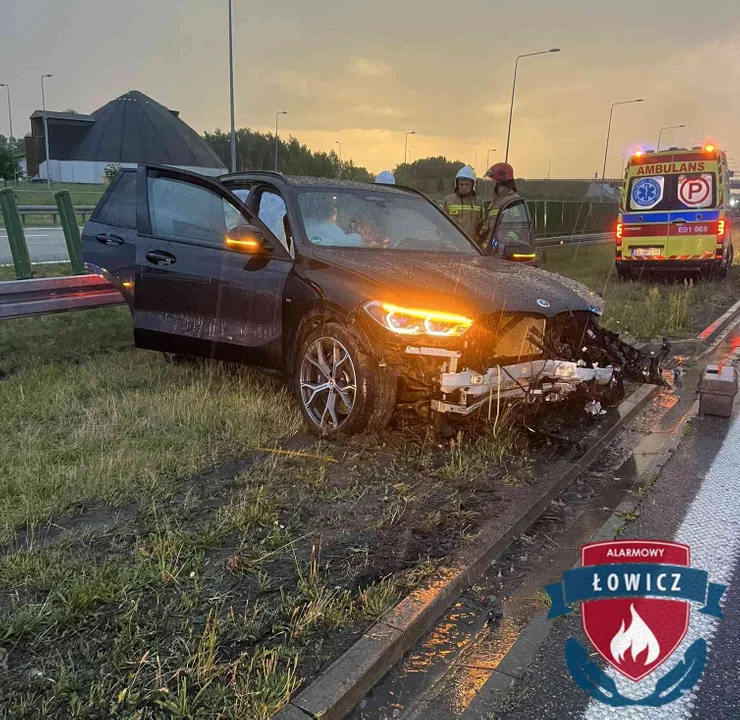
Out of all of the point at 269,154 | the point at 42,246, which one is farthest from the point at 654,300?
the point at 269,154

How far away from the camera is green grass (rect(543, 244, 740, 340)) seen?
28.5ft

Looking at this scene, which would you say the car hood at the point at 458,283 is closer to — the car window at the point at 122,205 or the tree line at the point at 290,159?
the car window at the point at 122,205

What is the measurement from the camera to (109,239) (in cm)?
555

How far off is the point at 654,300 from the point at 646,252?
309 centimetres

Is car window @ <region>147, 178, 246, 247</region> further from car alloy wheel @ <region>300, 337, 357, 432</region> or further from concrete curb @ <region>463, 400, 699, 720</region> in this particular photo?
concrete curb @ <region>463, 400, 699, 720</region>

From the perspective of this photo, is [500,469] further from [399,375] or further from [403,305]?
[403,305]

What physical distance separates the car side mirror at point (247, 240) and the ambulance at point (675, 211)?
34.8 feet

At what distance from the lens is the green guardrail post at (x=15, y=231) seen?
8.05 metres

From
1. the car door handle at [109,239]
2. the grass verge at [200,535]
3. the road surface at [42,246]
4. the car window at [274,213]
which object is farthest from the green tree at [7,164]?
the grass verge at [200,535]

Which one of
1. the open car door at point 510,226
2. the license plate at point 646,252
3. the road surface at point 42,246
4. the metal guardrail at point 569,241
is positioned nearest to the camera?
the open car door at point 510,226

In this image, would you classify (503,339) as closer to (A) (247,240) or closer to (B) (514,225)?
(A) (247,240)

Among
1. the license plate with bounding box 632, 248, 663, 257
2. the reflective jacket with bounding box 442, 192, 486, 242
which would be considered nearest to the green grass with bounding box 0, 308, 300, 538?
the reflective jacket with bounding box 442, 192, 486, 242

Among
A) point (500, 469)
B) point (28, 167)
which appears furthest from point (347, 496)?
point (28, 167)

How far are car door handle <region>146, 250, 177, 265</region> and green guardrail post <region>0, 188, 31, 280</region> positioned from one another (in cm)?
410
